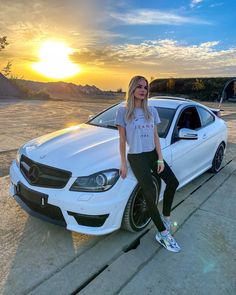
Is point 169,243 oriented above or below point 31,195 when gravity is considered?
below

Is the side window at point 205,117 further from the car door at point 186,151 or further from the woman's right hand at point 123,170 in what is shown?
the woman's right hand at point 123,170

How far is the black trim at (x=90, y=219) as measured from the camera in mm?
3223

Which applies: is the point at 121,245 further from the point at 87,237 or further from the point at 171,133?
the point at 171,133

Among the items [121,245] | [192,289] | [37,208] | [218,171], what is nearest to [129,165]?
[121,245]

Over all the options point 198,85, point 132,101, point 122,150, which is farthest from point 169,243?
point 198,85

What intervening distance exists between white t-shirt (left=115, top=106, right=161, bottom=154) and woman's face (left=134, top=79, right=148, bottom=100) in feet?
0.44

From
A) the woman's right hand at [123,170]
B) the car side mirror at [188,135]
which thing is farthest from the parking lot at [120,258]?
the car side mirror at [188,135]

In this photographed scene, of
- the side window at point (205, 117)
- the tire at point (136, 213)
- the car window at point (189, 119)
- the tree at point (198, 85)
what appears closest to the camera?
the tire at point (136, 213)

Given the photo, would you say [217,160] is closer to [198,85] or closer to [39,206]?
[39,206]

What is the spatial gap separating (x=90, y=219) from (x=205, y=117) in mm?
3228

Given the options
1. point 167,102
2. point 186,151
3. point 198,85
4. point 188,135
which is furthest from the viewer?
point 198,85

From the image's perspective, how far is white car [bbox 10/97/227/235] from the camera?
3.23m

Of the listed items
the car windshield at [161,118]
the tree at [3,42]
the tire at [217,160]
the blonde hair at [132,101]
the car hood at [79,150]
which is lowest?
the tire at [217,160]

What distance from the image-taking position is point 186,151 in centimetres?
455
